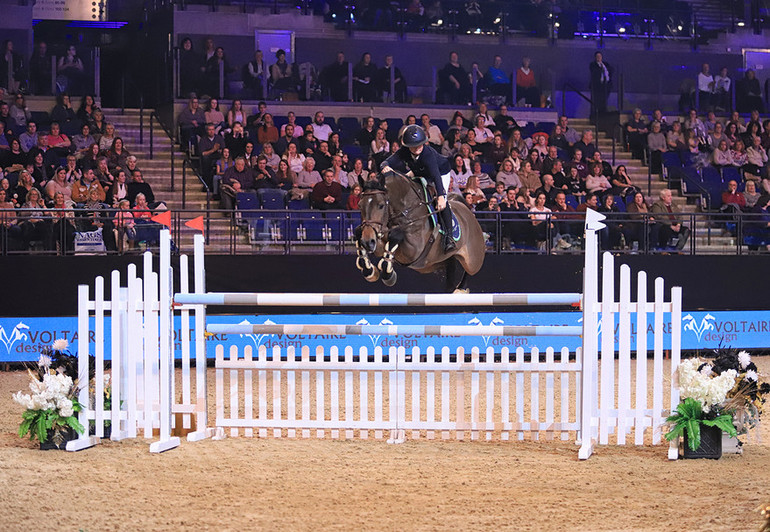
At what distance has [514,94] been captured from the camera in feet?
68.4

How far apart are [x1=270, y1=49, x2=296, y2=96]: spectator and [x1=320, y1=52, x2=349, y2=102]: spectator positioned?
2.15ft

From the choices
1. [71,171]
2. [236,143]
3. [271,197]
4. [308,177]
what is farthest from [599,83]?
[71,171]

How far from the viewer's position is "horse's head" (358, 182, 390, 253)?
301 inches

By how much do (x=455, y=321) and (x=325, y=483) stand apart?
7.53 meters

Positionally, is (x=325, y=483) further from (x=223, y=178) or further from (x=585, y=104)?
(x=585, y=104)

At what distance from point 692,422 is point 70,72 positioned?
14.3 meters

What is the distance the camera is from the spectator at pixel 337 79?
1992cm

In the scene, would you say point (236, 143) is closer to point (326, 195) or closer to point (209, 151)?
point (209, 151)

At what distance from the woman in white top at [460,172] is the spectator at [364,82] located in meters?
3.98

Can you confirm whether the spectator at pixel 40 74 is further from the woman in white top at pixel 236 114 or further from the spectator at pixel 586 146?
the spectator at pixel 586 146

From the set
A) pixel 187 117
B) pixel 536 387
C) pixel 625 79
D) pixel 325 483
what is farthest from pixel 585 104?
pixel 325 483

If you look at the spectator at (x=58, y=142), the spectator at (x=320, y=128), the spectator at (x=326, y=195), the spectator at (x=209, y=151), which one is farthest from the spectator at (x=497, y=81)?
the spectator at (x=58, y=142)

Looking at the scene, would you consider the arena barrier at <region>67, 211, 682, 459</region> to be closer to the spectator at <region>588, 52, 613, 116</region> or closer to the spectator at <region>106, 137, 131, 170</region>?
the spectator at <region>106, 137, 131, 170</region>

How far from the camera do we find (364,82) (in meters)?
20.0
